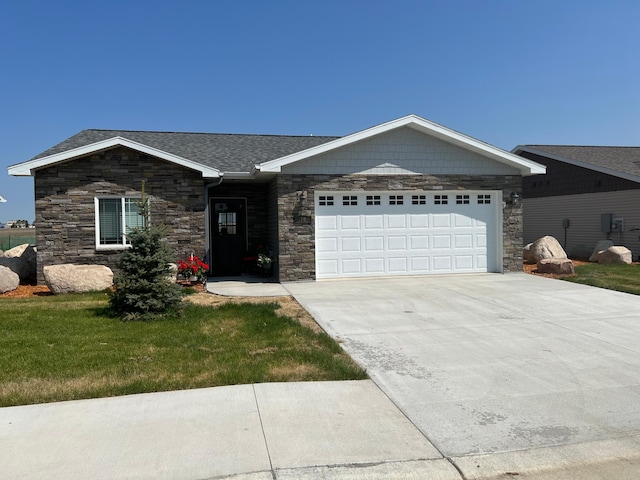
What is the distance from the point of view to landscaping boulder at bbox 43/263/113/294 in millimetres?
10773

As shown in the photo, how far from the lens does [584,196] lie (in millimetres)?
20750

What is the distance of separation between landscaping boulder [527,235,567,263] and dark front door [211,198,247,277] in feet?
31.7

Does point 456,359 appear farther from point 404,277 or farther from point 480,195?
point 480,195

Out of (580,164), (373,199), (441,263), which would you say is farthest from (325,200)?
(580,164)

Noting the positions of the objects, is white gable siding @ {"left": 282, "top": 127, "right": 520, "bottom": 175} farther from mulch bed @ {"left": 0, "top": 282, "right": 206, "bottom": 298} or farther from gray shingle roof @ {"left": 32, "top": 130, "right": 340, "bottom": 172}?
mulch bed @ {"left": 0, "top": 282, "right": 206, "bottom": 298}

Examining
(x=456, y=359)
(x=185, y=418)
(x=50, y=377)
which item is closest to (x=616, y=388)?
(x=456, y=359)

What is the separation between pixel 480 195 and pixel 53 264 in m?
11.5

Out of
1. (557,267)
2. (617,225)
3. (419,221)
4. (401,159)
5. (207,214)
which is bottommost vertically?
(557,267)

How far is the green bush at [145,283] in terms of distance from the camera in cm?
796

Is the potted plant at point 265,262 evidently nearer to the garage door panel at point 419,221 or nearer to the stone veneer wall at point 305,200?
the stone veneer wall at point 305,200

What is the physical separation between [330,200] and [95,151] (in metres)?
6.02

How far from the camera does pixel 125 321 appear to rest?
25.8 feet

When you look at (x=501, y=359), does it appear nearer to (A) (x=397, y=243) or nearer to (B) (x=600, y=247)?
(A) (x=397, y=243)

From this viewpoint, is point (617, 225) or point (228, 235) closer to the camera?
point (228, 235)
